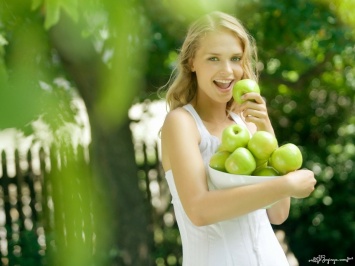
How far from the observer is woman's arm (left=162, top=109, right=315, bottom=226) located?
167 cm

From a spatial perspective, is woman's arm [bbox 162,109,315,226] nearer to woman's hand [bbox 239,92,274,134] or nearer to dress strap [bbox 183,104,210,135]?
dress strap [bbox 183,104,210,135]

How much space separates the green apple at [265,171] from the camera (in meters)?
1.74

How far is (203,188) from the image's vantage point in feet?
5.72

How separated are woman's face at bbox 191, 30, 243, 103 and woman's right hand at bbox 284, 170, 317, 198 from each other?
349mm

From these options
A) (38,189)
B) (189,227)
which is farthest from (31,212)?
(189,227)

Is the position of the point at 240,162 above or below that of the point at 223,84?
below

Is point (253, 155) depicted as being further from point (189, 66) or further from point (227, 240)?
point (189, 66)

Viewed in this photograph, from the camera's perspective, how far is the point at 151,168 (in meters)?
6.35

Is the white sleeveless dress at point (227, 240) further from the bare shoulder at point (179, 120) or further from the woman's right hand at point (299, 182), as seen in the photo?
the woman's right hand at point (299, 182)

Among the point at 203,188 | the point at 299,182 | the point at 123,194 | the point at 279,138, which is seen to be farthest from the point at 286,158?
the point at 279,138

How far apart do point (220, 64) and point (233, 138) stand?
277 mm

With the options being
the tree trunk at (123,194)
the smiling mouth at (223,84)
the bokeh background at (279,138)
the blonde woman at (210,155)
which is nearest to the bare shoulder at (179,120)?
the blonde woman at (210,155)

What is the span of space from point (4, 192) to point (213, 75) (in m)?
4.53


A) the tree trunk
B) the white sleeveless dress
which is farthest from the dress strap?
the tree trunk
